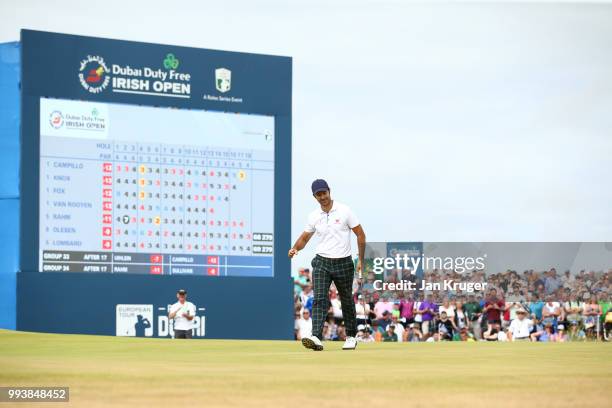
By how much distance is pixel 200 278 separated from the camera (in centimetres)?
2058

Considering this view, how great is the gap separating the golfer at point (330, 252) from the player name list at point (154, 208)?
748cm

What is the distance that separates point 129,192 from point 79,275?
179 centimetres

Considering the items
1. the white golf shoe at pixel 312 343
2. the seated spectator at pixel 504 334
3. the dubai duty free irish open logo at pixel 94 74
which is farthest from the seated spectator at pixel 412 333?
the white golf shoe at pixel 312 343

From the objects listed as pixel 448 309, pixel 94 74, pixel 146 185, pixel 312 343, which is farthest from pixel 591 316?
pixel 312 343

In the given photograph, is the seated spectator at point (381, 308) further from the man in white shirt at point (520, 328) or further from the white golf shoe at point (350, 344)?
the white golf shoe at point (350, 344)

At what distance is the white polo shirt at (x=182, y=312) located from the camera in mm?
19953

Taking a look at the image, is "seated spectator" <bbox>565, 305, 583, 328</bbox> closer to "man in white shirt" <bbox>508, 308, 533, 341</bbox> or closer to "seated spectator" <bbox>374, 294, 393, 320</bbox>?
"man in white shirt" <bbox>508, 308, 533, 341</bbox>

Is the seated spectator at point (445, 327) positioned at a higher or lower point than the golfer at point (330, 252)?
lower

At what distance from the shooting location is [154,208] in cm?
2011

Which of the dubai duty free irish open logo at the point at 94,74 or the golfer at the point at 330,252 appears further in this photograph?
the dubai duty free irish open logo at the point at 94,74

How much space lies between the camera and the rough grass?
6.14m

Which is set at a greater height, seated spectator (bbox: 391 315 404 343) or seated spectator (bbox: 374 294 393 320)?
seated spectator (bbox: 374 294 393 320)

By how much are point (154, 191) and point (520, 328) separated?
881 centimetres

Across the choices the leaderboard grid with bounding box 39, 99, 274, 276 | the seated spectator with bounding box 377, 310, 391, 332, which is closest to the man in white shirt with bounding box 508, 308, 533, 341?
the seated spectator with bounding box 377, 310, 391, 332
